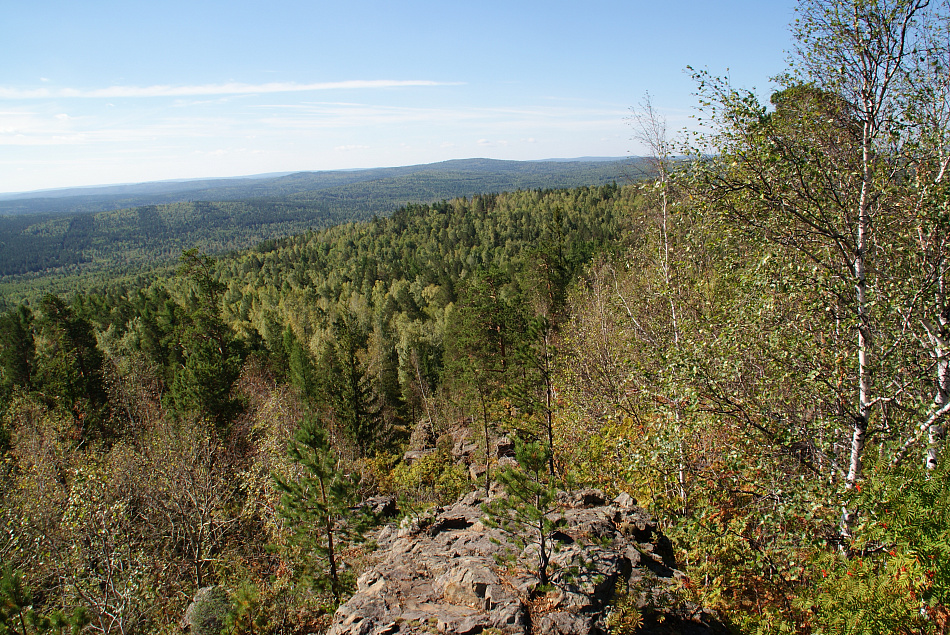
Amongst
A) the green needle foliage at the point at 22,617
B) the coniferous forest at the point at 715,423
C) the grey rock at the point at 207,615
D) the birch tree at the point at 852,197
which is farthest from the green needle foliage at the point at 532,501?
the green needle foliage at the point at 22,617

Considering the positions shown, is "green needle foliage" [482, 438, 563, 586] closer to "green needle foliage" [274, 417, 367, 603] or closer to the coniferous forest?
the coniferous forest

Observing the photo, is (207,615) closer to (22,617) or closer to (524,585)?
(22,617)

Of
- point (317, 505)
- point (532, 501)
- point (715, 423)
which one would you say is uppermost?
point (715, 423)

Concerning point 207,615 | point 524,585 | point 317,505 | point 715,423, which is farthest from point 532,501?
point 207,615

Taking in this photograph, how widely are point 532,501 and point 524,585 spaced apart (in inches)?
54.9

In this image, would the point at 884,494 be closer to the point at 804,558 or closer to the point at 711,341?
the point at 804,558

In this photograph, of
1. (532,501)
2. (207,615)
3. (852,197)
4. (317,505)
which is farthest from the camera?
(317,505)

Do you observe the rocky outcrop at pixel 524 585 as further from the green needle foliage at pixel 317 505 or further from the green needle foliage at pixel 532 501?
the green needle foliage at pixel 317 505

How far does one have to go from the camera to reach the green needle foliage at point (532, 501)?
8672 mm

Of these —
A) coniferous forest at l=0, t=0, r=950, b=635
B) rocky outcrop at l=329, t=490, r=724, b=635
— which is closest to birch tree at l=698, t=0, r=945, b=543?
coniferous forest at l=0, t=0, r=950, b=635

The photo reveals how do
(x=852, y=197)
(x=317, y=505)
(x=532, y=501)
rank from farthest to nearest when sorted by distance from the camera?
(x=317, y=505), (x=532, y=501), (x=852, y=197)

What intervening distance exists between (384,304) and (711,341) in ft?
201

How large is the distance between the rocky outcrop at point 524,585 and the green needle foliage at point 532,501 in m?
0.30

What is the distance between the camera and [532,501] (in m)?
9.12
